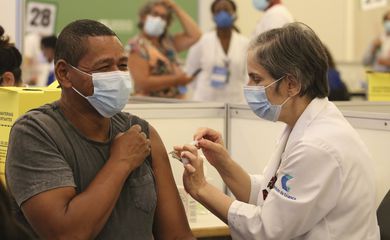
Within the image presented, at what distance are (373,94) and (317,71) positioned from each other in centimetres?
151

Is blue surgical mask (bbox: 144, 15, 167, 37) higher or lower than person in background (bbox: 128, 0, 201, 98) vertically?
higher

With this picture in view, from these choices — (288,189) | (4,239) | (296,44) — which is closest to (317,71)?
(296,44)

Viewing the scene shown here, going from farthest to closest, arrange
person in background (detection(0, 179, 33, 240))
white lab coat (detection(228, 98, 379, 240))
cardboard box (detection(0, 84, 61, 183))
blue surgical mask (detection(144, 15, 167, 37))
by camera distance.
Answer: blue surgical mask (detection(144, 15, 167, 37))
cardboard box (detection(0, 84, 61, 183))
white lab coat (detection(228, 98, 379, 240))
person in background (detection(0, 179, 33, 240))

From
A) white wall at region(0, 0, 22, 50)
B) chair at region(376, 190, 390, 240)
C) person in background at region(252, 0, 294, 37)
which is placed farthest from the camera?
person in background at region(252, 0, 294, 37)

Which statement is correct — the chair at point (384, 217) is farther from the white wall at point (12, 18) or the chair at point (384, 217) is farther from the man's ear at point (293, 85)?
the white wall at point (12, 18)

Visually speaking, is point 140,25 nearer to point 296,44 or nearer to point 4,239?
point 296,44

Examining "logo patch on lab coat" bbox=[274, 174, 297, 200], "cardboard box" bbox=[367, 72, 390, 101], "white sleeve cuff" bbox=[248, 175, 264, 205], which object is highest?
"cardboard box" bbox=[367, 72, 390, 101]

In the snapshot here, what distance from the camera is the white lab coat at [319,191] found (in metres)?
2.04

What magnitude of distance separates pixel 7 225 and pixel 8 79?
1923mm

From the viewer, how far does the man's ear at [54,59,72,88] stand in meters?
2.07

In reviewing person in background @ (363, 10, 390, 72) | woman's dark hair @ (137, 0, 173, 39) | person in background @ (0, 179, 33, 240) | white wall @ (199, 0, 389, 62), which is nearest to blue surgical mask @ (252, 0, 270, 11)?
woman's dark hair @ (137, 0, 173, 39)

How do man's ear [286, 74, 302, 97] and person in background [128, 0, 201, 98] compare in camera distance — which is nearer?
man's ear [286, 74, 302, 97]

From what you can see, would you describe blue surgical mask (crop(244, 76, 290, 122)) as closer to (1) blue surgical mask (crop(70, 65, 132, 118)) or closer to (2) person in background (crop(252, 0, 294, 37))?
(1) blue surgical mask (crop(70, 65, 132, 118))

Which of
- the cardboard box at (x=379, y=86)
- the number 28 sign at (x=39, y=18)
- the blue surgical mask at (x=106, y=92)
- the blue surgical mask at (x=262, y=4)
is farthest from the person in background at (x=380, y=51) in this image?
the blue surgical mask at (x=106, y=92)
